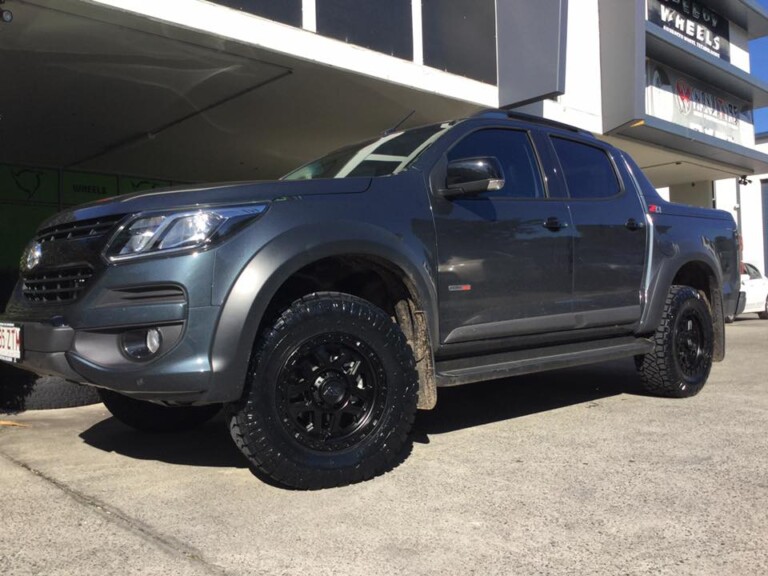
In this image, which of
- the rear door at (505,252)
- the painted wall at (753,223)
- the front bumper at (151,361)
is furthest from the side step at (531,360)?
the painted wall at (753,223)

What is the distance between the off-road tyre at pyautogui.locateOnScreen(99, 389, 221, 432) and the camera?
3973 millimetres

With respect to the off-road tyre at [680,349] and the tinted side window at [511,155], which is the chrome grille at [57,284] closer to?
the tinted side window at [511,155]

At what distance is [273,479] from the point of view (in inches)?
119

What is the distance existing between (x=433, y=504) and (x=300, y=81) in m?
6.25

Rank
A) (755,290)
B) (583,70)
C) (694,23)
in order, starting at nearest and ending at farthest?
(583,70) < (755,290) < (694,23)

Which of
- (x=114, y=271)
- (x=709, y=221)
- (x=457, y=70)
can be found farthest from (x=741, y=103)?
(x=114, y=271)

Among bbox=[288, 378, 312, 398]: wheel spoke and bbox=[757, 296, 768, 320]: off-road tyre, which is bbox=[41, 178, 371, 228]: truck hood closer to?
bbox=[288, 378, 312, 398]: wheel spoke

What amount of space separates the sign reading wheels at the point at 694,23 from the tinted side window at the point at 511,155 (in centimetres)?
1125

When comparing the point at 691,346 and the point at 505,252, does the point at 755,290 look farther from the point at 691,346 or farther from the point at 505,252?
the point at 505,252

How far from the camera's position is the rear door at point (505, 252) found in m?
3.58

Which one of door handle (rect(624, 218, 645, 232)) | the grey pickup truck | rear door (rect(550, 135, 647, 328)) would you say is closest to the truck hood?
the grey pickup truck

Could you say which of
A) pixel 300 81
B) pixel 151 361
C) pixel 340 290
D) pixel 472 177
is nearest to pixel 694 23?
pixel 300 81

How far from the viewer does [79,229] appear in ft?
10.2

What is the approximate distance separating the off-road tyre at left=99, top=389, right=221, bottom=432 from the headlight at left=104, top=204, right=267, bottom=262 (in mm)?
1335
